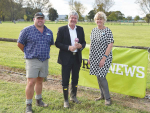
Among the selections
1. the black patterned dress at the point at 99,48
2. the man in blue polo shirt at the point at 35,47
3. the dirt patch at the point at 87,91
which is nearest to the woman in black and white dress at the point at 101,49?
the black patterned dress at the point at 99,48

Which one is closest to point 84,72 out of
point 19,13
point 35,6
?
point 35,6

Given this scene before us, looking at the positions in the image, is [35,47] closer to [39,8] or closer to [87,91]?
[87,91]

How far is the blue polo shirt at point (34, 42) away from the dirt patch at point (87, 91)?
1.55m

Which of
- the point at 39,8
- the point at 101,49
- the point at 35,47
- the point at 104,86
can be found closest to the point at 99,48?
the point at 101,49

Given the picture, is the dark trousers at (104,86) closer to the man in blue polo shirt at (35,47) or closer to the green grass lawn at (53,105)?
the green grass lawn at (53,105)

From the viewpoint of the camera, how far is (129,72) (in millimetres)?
3799

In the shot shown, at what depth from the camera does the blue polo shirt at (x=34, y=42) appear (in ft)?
9.36

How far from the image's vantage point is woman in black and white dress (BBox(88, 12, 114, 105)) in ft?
10.4

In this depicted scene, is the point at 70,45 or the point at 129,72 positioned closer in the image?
the point at 70,45

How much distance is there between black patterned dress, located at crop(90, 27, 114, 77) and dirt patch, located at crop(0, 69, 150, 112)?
833 millimetres

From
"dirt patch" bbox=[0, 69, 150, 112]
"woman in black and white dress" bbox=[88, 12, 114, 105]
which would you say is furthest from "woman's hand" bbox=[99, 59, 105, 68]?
"dirt patch" bbox=[0, 69, 150, 112]

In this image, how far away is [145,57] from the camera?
11.9ft

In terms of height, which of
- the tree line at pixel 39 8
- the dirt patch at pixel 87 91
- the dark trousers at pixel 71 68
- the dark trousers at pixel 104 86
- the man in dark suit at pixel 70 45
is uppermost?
the tree line at pixel 39 8

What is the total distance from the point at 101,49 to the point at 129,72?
3.58ft
